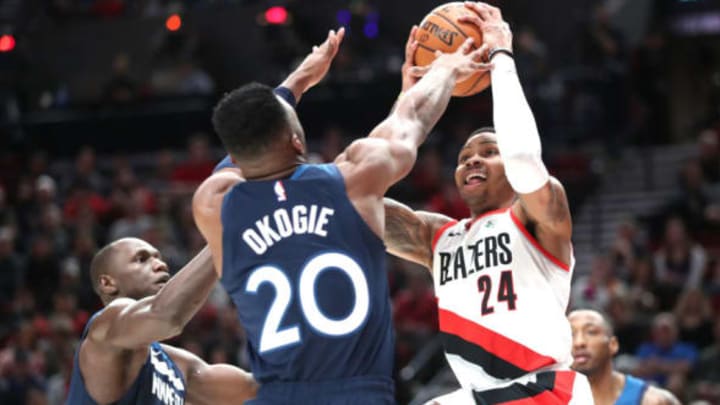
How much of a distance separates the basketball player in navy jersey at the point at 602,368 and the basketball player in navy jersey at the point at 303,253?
120 inches

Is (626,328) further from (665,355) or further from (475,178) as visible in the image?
(475,178)

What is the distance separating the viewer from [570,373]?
18.1ft

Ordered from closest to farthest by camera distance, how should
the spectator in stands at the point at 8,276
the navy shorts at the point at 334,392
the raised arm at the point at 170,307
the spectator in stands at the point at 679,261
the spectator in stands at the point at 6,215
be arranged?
the navy shorts at the point at 334,392 < the raised arm at the point at 170,307 < the spectator in stands at the point at 679,261 < the spectator in stands at the point at 8,276 < the spectator in stands at the point at 6,215

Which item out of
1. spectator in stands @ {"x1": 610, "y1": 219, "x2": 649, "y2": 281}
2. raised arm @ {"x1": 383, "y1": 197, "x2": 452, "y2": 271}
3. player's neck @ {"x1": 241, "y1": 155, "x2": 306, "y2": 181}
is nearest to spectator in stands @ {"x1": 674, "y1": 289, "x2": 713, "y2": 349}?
spectator in stands @ {"x1": 610, "y1": 219, "x2": 649, "y2": 281}

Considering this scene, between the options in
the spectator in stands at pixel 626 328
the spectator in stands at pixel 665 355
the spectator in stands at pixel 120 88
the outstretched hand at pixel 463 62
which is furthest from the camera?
the spectator in stands at pixel 120 88

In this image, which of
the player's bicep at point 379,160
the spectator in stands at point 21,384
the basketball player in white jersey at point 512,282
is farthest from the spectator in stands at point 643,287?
the player's bicep at point 379,160

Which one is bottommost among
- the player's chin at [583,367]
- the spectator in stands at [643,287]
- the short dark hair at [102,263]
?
the spectator in stands at [643,287]

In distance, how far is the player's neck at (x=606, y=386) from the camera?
7480 mm

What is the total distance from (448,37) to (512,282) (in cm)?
122

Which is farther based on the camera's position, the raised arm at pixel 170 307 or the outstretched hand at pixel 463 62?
the outstretched hand at pixel 463 62

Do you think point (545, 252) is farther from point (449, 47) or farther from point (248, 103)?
point (248, 103)

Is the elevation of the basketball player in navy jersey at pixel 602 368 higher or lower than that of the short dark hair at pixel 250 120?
lower

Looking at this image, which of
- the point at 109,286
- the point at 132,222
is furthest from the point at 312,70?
the point at 132,222

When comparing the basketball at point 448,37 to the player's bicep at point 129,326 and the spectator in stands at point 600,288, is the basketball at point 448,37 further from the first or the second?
the spectator in stands at point 600,288
